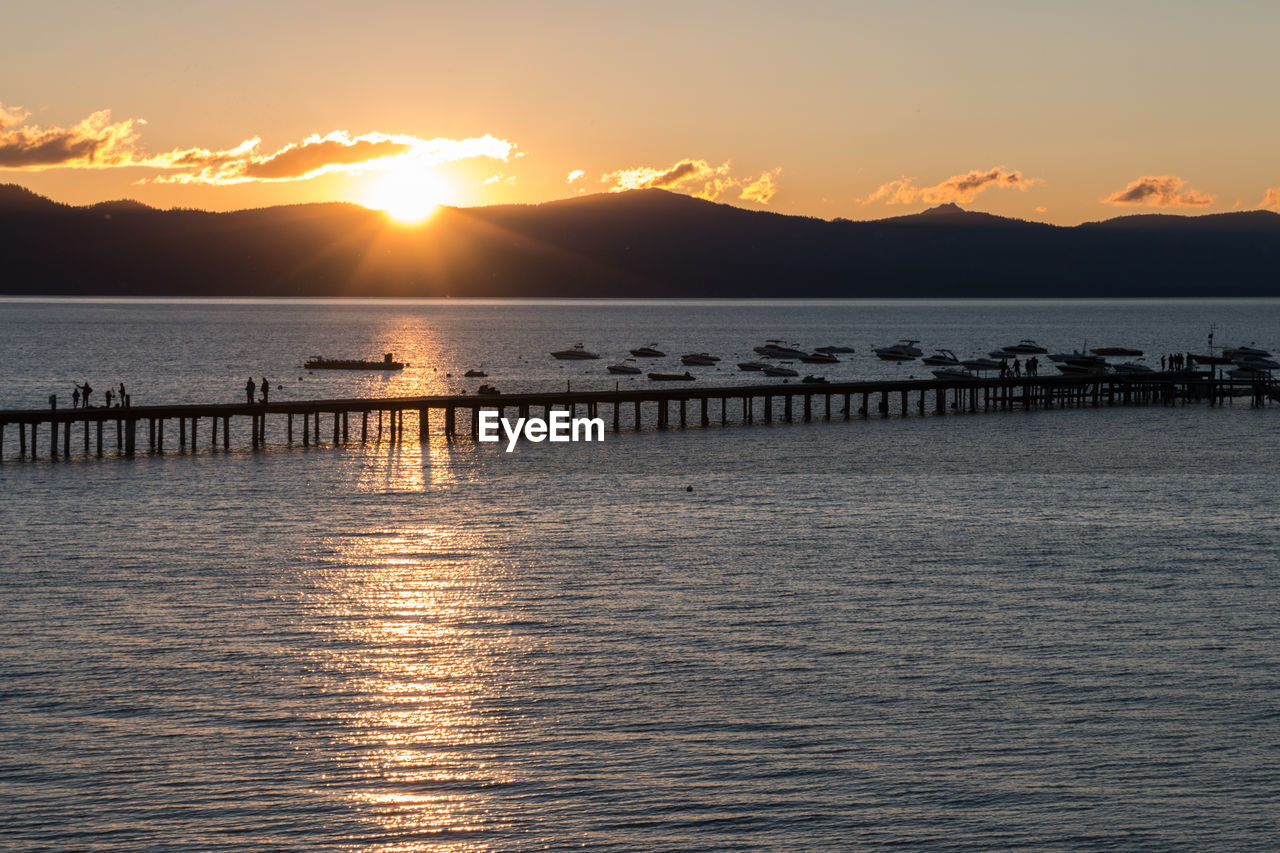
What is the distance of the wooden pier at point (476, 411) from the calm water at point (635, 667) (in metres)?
10.9

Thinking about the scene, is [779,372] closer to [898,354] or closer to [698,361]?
[698,361]

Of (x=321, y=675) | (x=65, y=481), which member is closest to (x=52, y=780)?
(x=321, y=675)

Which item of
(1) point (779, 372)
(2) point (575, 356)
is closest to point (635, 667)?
(1) point (779, 372)

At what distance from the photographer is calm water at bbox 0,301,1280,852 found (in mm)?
22297

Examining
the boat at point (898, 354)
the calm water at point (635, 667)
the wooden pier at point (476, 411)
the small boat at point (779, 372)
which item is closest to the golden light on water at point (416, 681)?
the calm water at point (635, 667)

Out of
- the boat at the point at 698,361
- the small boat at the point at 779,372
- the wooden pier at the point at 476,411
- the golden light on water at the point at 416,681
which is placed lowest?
the golden light on water at the point at 416,681

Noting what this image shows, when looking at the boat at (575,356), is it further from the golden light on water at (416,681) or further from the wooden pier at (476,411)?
the golden light on water at (416,681)

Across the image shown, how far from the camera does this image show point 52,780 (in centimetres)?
2334

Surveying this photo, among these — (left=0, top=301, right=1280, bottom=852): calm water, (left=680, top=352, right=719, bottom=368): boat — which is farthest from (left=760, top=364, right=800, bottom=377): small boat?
(left=0, top=301, right=1280, bottom=852): calm water

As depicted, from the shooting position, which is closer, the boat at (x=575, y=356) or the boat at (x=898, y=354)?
the boat at (x=575, y=356)

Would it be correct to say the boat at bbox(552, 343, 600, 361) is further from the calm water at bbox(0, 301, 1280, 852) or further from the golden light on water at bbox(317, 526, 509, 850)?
the golden light on water at bbox(317, 526, 509, 850)

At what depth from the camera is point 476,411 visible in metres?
91.2

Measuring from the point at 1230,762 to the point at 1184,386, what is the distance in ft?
342

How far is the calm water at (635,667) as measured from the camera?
22.3 m
